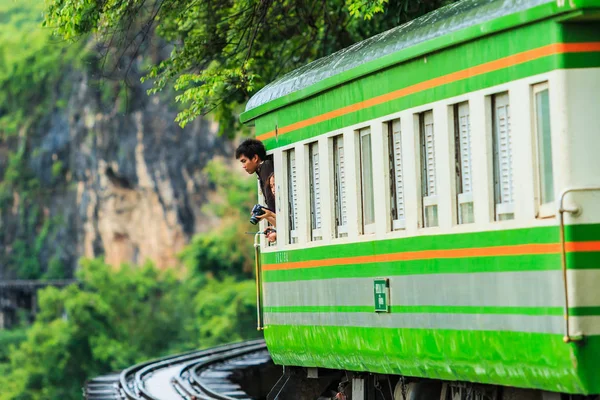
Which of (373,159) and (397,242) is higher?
(373,159)

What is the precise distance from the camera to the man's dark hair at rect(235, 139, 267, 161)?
440 inches

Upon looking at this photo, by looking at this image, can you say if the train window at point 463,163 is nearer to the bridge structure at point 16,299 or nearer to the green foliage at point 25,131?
the green foliage at point 25,131

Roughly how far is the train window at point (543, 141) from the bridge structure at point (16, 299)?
75721 millimetres

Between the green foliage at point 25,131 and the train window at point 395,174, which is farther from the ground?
the green foliage at point 25,131

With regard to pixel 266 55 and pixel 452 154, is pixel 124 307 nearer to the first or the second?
pixel 266 55

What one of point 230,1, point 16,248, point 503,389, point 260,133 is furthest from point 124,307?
point 503,389

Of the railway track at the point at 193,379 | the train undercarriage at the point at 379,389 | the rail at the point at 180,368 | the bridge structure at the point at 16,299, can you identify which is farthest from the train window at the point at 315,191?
the bridge structure at the point at 16,299

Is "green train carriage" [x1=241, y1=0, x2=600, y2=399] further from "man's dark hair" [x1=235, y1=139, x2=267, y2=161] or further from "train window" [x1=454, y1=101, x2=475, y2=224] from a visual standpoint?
"man's dark hair" [x1=235, y1=139, x2=267, y2=161]

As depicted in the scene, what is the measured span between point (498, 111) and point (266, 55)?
34.0ft

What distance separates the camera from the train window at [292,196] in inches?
426

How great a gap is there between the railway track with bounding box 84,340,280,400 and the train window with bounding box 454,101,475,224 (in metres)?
6.91

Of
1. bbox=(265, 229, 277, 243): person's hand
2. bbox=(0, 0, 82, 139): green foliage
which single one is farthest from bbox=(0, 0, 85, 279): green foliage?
bbox=(265, 229, 277, 243): person's hand

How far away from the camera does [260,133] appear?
11664 millimetres

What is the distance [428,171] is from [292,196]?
2643 mm
